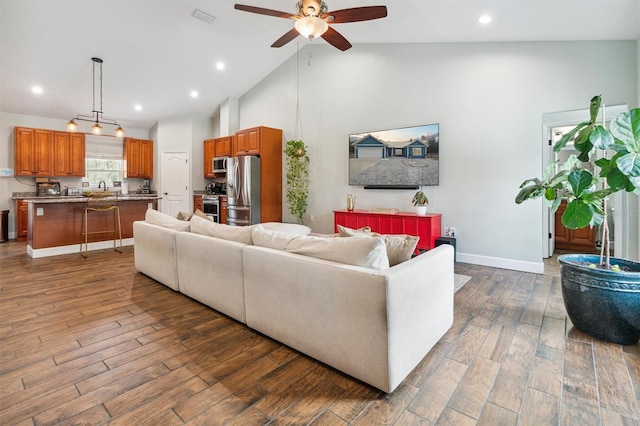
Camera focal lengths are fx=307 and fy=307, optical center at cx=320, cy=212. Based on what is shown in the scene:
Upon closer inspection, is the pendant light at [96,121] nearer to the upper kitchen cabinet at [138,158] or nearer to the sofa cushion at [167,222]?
the upper kitchen cabinet at [138,158]

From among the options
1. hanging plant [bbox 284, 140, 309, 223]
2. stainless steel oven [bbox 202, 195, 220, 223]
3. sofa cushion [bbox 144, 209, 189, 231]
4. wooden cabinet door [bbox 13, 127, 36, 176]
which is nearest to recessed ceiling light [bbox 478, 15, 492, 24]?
hanging plant [bbox 284, 140, 309, 223]

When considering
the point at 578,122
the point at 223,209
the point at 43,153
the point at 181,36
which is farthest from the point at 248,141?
the point at 578,122

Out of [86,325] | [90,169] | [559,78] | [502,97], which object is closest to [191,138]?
[90,169]

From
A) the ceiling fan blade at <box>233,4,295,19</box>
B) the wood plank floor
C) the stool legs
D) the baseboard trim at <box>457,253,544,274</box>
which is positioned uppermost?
the ceiling fan blade at <box>233,4,295,19</box>

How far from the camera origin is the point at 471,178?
4422 mm

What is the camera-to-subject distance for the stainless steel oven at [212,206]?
6898mm

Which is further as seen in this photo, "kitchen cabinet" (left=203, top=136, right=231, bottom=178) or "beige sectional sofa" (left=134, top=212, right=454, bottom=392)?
"kitchen cabinet" (left=203, top=136, right=231, bottom=178)

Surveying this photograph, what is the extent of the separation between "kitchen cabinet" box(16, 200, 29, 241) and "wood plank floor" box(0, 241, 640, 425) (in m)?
4.79

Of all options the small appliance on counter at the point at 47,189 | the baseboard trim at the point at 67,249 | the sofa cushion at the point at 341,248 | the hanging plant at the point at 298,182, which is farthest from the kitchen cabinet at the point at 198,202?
the sofa cushion at the point at 341,248

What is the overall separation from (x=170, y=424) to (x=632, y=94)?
17.2 ft

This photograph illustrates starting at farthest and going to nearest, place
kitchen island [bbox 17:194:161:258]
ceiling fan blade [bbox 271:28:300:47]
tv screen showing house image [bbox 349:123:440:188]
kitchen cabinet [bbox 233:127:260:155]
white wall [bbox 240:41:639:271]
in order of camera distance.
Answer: kitchen cabinet [bbox 233:127:260:155], kitchen island [bbox 17:194:161:258], tv screen showing house image [bbox 349:123:440:188], white wall [bbox 240:41:639:271], ceiling fan blade [bbox 271:28:300:47]

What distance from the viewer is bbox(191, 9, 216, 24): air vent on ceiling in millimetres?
4379

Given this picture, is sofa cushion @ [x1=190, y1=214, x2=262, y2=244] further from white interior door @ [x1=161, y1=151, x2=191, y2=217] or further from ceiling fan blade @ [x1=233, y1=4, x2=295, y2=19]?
white interior door @ [x1=161, y1=151, x2=191, y2=217]

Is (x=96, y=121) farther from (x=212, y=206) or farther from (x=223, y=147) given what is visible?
(x=212, y=206)
